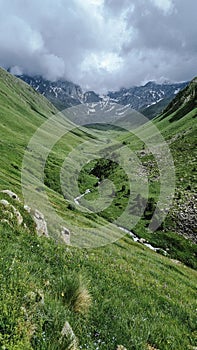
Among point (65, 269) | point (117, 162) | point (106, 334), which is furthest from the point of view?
point (117, 162)

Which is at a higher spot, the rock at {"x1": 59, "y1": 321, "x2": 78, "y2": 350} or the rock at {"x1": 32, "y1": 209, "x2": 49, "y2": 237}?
the rock at {"x1": 59, "y1": 321, "x2": 78, "y2": 350}

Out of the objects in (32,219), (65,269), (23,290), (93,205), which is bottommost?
(93,205)

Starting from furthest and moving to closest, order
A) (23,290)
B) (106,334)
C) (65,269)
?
(65,269) < (106,334) < (23,290)

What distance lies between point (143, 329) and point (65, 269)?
340 centimetres

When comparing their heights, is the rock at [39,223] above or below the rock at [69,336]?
below

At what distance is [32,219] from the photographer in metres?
16.5

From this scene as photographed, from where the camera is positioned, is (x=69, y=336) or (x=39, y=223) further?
(x=39, y=223)

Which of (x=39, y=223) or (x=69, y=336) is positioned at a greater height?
(x=69, y=336)

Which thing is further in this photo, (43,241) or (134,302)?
(43,241)

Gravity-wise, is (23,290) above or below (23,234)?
above

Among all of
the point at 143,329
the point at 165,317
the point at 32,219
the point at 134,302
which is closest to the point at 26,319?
the point at 143,329

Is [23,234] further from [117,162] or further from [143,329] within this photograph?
[117,162]

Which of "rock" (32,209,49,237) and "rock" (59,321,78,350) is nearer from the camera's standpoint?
"rock" (59,321,78,350)

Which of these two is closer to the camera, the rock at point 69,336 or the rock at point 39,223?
the rock at point 69,336
